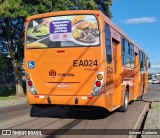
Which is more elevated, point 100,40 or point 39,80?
point 100,40

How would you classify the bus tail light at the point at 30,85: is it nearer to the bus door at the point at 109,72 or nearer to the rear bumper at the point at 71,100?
the rear bumper at the point at 71,100

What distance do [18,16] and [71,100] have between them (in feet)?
48.0

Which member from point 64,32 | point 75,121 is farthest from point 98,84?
point 64,32

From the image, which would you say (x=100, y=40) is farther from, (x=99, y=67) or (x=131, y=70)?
(x=131, y=70)

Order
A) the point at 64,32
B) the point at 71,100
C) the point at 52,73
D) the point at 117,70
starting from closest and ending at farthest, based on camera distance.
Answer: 1. the point at 71,100
2. the point at 64,32
3. the point at 52,73
4. the point at 117,70

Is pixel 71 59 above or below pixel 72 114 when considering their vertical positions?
above

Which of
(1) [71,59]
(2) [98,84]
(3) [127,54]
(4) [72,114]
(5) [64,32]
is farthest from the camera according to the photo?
(3) [127,54]

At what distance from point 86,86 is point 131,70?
5790 mm

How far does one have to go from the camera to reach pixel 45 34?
42.8 ft

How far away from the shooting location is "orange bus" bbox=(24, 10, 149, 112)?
1234cm

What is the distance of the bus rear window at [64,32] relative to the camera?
41.2ft

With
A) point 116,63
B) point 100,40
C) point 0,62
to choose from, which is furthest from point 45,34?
point 0,62

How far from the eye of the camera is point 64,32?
12812 millimetres

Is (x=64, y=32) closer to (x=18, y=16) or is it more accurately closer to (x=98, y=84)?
(x=98, y=84)
